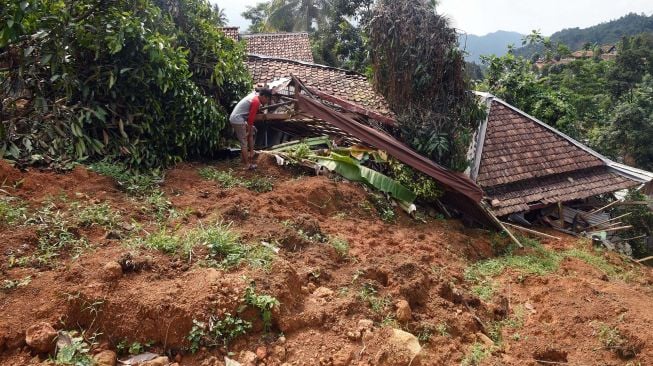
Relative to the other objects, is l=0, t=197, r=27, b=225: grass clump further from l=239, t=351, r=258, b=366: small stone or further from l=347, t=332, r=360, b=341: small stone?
l=347, t=332, r=360, b=341: small stone

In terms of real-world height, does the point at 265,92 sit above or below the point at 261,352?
above

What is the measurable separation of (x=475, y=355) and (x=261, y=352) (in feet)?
5.51

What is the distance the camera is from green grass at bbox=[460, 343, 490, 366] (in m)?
3.31

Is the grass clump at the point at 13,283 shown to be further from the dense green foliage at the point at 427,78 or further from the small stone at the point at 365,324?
the dense green foliage at the point at 427,78

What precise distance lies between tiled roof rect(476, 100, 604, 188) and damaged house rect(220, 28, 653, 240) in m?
0.03

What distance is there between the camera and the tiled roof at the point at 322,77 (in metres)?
10.9

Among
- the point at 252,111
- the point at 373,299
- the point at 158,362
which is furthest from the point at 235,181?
the point at 158,362

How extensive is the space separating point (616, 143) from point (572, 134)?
714cm

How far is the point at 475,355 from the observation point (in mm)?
3430

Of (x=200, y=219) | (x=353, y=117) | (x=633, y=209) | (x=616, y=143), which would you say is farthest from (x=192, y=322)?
(x=616, y=143)

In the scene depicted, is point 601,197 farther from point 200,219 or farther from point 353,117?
point 200,219

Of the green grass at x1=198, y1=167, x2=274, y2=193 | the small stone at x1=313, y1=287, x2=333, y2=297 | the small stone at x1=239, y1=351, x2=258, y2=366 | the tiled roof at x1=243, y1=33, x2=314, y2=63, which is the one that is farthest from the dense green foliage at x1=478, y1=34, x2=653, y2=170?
the small stone at x1=239, y1=351, x2=258, y2=366

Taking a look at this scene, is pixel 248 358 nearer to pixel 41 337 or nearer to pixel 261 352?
pixel 261 352

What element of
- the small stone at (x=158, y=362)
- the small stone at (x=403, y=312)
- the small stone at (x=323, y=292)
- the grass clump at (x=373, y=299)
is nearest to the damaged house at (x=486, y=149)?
the grass clump at (x=373, y=299)
